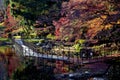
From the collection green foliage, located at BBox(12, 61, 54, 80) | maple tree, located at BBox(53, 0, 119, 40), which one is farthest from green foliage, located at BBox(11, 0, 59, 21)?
green foliage, located at BBox(12, 61, 54, 80)

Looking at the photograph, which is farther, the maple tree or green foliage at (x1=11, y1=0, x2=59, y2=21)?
green foliage at (x1=11, y1=0, x2=59, y2=21)

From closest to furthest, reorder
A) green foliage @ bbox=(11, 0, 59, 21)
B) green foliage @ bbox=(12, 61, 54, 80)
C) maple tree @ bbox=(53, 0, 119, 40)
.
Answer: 1. green foliage @ bbox=(12, 61, 54, 80)
2. maple tree @ bbox=(53, 0, 119, 40)
3. green foliage @ bbox=(11, 0, 59, 21)

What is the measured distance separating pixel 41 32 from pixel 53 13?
4613 mm

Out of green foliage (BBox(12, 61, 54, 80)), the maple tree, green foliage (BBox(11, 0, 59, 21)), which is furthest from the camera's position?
green foliage (BBox(11, 0, 59, 21))

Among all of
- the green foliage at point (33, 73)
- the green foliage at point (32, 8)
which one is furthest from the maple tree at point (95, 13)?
the green foliage at point (32, 8)

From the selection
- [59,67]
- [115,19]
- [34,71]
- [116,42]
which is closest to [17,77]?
[34,71]

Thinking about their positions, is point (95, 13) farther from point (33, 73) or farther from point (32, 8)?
point (32, 8)

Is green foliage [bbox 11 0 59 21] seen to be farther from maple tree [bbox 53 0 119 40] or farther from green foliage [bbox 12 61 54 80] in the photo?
green foliage [bbox 12 61 54 80]

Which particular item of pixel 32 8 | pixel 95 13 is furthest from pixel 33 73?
pixel 32 8

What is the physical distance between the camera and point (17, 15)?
32.9m

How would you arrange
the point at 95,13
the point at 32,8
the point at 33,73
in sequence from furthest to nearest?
1. the point at 32,8
2. the point at 95,13
3. the point at 33,73

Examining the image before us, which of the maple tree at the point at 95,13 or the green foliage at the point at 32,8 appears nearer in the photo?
the maple tree at the point at 95,13

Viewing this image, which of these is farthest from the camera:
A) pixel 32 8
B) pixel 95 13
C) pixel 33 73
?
pixel 32 8

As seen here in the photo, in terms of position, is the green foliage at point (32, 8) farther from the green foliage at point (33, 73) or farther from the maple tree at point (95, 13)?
the green foliage at point (33, 73)
